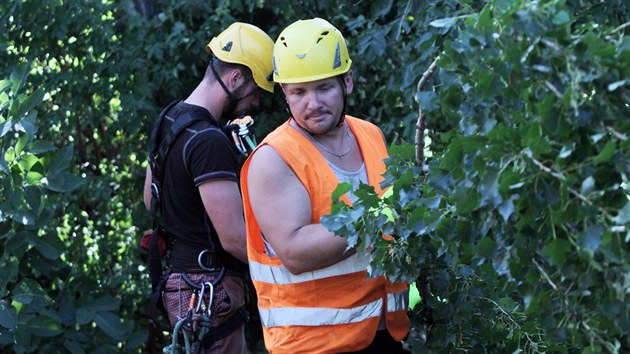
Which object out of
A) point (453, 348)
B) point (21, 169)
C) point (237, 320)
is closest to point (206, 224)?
point (237, 320)

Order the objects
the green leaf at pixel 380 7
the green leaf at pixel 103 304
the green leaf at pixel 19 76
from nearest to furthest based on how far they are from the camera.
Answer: the green leaf at pixel 19 76 → the green leaf at pixel 380 7 → the green leaf at pixel 103 304

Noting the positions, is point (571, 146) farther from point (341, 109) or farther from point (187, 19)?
point (187, 19)

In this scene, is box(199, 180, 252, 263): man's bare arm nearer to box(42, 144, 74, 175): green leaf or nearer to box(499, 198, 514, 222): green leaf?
box(42, 144, 74, 175): green leaf

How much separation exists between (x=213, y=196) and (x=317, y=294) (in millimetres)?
1024

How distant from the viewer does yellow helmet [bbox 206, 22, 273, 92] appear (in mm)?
4371

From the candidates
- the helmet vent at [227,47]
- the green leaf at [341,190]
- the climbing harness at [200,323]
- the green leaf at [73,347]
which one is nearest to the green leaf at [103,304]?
the green leaf at [73,347]

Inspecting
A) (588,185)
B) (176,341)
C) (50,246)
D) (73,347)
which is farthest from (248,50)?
(588,185)

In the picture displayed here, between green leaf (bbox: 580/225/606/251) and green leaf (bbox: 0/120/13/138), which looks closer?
green leaf (bbox: 580/225/606/251)

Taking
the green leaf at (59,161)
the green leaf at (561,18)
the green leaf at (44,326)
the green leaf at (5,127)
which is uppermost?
the green leaf at (561,18)

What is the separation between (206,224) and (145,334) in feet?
4.94

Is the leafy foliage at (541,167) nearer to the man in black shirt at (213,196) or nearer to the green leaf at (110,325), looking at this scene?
the man in black shirt at (213,196)

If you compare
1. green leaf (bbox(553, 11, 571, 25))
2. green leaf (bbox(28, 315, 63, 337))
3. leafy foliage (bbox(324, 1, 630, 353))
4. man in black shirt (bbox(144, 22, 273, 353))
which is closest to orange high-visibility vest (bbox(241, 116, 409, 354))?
leafy foliage (bbox(324, 1, 630, 353))

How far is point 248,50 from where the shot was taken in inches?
173

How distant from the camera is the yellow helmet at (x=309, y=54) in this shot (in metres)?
3.29
